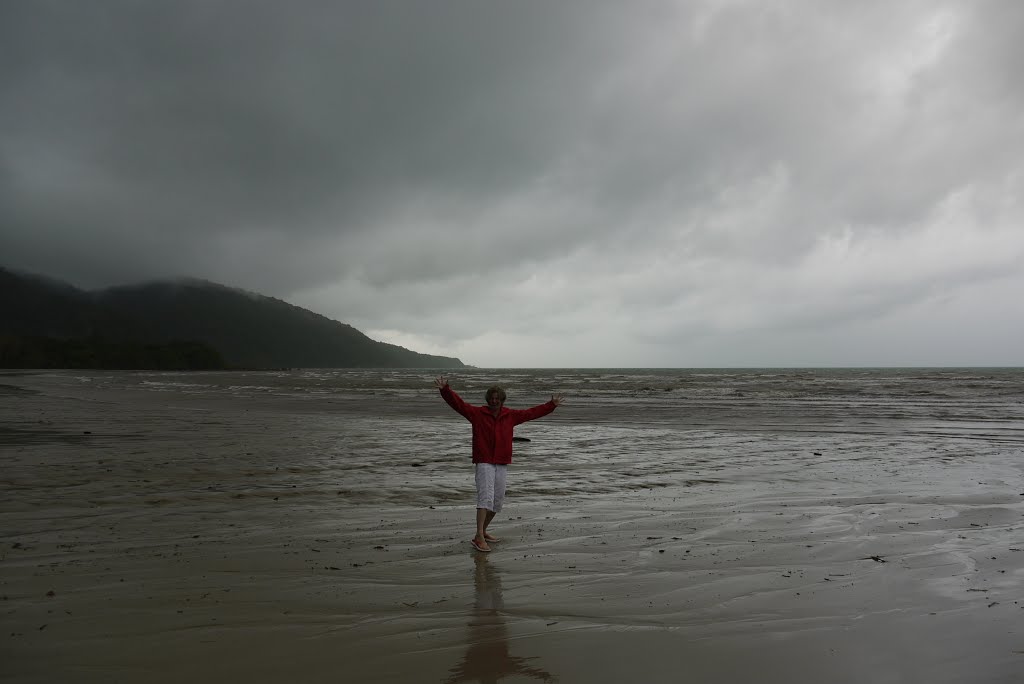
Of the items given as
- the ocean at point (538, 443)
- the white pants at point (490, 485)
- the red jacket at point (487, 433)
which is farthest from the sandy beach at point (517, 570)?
the red jacket at point (487, 433)

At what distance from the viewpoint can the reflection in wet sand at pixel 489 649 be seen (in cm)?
373

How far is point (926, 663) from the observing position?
3.91m

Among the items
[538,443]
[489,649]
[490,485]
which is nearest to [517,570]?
[490,485]

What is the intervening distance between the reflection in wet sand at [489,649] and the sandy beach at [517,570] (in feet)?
0.08

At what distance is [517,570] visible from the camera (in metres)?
5.96

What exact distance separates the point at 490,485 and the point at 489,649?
3.19m

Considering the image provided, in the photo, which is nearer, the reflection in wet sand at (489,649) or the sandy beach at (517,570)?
the reflection in wet sand at (489,649)

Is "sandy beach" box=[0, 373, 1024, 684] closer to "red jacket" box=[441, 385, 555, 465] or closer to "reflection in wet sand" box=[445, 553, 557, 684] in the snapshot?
"reflection in wet sand" box=[445, 553, 557, 684]

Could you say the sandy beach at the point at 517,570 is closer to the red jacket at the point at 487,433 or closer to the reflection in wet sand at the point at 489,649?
the reflection in wet sand at the point at 489,649

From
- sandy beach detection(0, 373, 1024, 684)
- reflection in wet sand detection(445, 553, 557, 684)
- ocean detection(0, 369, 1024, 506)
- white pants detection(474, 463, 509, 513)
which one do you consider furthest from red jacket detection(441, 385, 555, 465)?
ocean detection(0, 369, 1024, 506)

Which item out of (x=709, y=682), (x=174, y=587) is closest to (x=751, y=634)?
(x=709, y=682)

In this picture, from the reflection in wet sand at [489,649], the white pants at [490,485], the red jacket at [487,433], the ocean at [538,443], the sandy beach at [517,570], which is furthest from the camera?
the ocean at [538,443]

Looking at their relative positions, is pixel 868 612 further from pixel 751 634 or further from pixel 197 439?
pixel 197 439

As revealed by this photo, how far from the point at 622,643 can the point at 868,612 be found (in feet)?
7.38
